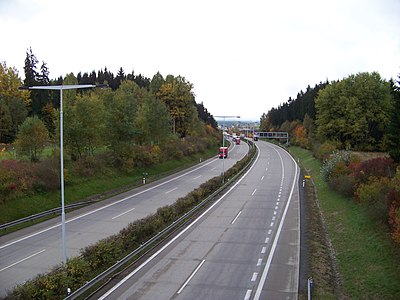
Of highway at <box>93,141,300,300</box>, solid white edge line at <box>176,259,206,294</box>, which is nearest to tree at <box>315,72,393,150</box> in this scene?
highway at <box>93,141,300,300</box>

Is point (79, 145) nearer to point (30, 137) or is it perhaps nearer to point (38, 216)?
point (30, 137)

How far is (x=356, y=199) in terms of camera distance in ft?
95.4

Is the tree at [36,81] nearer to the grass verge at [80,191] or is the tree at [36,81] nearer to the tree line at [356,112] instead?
the grass verge at [80,191]

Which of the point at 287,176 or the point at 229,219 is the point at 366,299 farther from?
the point at 287,176

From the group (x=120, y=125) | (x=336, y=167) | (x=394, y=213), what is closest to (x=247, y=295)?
(x=394, y=213)

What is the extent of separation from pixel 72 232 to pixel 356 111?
53882mm

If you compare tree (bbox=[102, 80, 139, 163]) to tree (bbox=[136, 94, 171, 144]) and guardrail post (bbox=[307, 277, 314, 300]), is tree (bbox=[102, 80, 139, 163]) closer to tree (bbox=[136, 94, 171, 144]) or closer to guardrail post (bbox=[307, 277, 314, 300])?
tree (bbox=[136, 94, 171, 144])

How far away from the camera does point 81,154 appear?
1746 inches

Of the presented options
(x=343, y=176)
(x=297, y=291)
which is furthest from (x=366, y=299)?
(x=343, y=176)

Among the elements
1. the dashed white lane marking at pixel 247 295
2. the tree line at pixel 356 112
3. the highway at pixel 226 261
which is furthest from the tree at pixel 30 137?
the tree line at pixel 356 112

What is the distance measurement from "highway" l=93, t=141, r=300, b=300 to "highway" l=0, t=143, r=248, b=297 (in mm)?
4780

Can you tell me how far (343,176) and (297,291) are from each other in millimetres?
21777

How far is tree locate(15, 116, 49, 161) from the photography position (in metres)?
36.1

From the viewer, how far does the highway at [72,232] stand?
17984 millimetres
